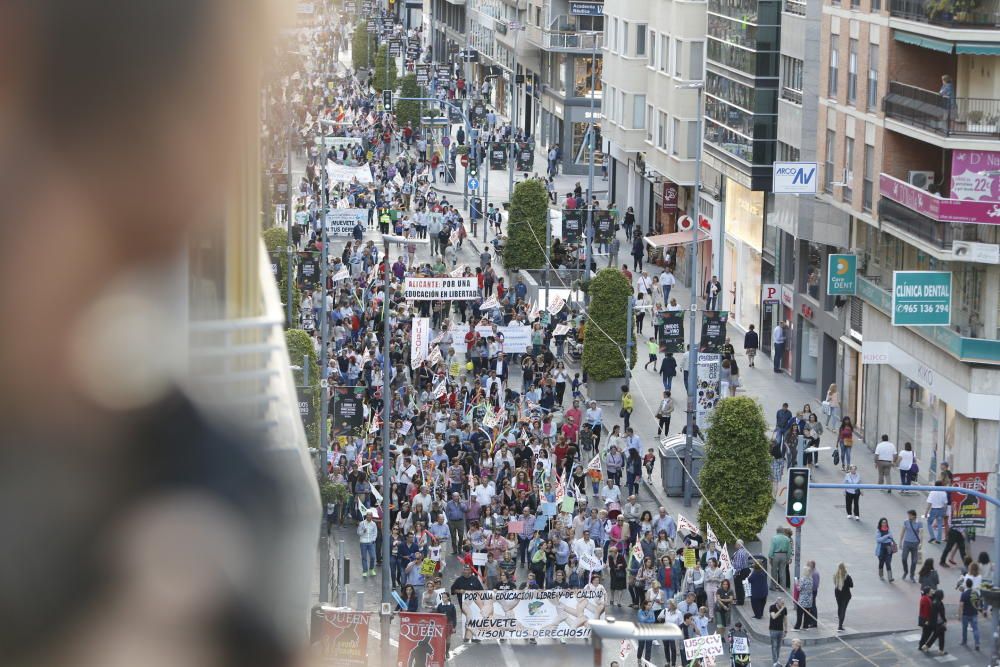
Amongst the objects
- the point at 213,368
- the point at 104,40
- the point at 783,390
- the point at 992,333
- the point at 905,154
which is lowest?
the point at 783,390

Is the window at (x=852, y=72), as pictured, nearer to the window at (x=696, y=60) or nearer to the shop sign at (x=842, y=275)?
the shop sign at (x=842, y=275)

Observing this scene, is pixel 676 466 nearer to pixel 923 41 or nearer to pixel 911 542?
pixel 911 542

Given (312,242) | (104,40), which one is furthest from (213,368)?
(312,242)

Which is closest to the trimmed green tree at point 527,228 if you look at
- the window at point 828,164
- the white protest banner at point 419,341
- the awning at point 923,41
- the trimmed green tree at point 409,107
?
the window at point 828,164

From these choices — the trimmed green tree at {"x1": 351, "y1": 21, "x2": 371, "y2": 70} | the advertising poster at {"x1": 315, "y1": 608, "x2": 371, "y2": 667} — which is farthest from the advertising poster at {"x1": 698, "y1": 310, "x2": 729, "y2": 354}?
the trimmed green tree at {"x1": 351, "y1": 21, "x2": 371, "y2": 70}

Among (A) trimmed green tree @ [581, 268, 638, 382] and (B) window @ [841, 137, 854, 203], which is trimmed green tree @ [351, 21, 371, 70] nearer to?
(A) trimmed green tree @ [581, 268, 638, 382]

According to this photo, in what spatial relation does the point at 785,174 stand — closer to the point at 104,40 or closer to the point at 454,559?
the point at 454,559
